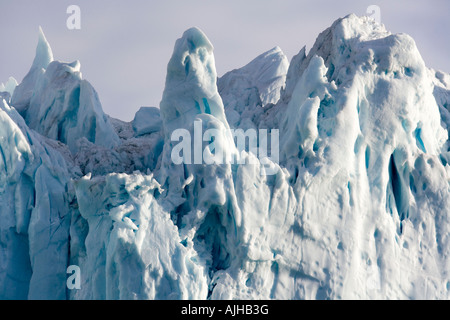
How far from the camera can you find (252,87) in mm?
24719

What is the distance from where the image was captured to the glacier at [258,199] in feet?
60.0

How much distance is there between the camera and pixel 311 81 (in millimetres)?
20750

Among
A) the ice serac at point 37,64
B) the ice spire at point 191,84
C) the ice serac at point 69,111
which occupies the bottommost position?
the ice spire at point 191,84

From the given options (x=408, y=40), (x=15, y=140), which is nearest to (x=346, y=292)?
(x=408, y=40)

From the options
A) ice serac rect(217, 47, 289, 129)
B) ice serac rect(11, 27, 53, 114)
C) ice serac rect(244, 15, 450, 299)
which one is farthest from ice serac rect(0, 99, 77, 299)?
ice serac rect(11, 27, 53, 114)

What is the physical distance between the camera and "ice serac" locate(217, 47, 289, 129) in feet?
76.5

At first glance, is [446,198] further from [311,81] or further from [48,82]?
[48,82]

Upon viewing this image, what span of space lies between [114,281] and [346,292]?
494 cm

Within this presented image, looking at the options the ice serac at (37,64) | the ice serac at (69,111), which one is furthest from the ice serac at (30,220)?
the ice serac at (37,64)

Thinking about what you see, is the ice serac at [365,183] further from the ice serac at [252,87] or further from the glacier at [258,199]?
the ice serac at [252,87]

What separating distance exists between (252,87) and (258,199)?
651 cm

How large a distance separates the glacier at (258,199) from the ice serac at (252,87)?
638mm

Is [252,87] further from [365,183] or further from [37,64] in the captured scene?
[37,64]

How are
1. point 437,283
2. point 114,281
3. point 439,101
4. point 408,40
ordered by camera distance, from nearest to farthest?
point 114,281
point 437,283
point 408,40
point 439,101
